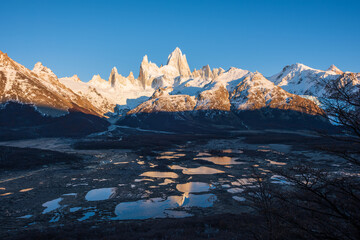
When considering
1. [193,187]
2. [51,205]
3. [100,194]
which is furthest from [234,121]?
[51,205]

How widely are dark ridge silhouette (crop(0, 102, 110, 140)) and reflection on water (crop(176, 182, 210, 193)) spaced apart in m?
101

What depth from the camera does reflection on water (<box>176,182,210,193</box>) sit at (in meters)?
30.3

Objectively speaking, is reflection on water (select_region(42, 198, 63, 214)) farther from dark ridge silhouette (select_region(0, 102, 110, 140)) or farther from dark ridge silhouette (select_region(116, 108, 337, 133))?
dark ridge silhouette (select_region(116, 108, 337, 133))

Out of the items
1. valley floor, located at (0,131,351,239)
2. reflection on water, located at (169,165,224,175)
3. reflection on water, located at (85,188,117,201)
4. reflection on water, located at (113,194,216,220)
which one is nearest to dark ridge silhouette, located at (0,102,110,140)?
valley floor, located at (0,131,351,239)

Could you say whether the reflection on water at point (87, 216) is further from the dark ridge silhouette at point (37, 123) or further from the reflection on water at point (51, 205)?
the dark ridge silhouette at point (37, 123)

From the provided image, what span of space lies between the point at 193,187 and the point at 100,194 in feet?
41.3

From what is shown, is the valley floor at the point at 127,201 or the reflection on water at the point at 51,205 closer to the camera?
the valley floor at the point at 127,201

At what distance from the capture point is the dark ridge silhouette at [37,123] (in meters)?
115

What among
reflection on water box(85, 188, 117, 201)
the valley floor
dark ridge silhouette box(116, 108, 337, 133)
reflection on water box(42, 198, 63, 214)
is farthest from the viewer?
dark ridge silhouette box(116, 108, 337, 133)

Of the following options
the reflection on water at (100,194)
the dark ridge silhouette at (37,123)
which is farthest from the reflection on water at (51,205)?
the dark ridge silhouette at (37,123)

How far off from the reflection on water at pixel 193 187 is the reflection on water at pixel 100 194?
8.94 meters

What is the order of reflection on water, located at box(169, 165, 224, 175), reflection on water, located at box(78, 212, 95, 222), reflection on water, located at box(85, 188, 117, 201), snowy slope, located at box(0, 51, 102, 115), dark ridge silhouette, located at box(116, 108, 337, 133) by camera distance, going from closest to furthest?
reflection on water, located at box(78, 212, 95, 222), reflection on water, located at box(85, 188, 117, 201), reflection on water, located at box(169, 165, 224, 175), snowy slope, located at box(0, 51, 102, 115), dark ridge silhouette, located at box(116, 108, 337, 133)

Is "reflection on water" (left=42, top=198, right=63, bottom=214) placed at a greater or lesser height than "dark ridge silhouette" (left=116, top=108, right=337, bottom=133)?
lesser

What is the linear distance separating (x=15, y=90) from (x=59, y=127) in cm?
4925
